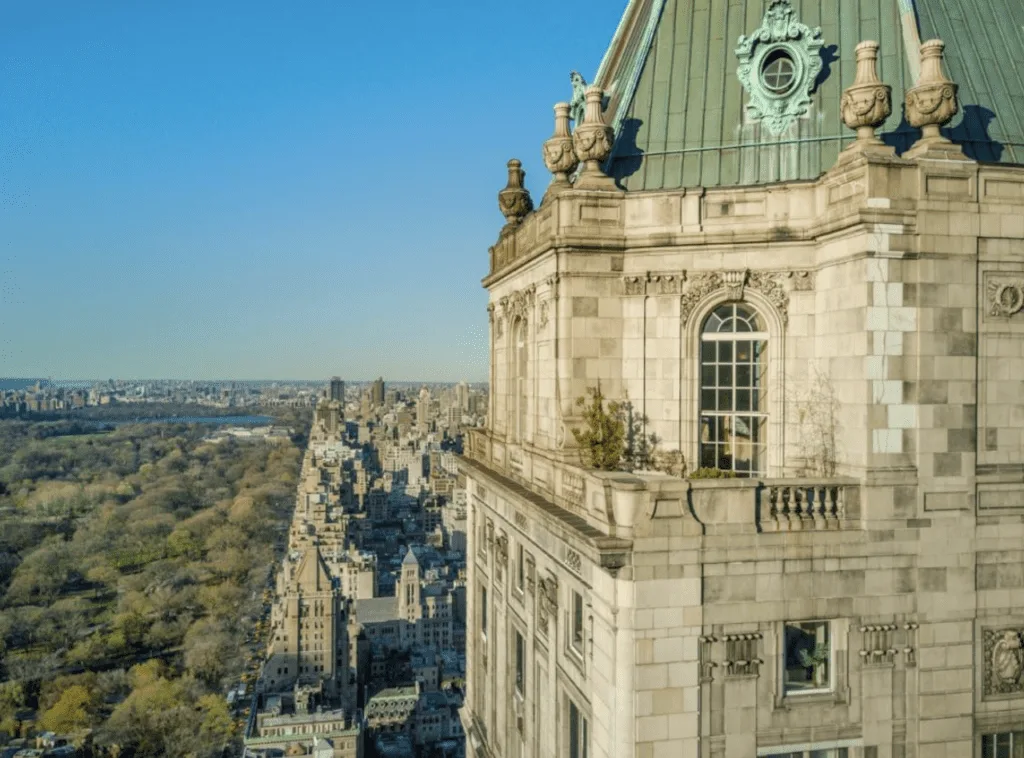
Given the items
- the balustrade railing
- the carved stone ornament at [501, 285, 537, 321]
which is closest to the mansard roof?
the carved stone ornament at [501, 285, 537, 321]

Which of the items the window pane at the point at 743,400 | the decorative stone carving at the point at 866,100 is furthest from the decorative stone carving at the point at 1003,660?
the decorative stone carving at the point at 866,100

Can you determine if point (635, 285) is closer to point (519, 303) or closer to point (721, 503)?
point (519, 303)

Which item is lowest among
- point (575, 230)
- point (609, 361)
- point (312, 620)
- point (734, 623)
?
point (312, 620)

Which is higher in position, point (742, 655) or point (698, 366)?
point (698, 366)

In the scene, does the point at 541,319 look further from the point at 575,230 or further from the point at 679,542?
the point at 679,542

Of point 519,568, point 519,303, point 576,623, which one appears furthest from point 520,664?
point 519,303

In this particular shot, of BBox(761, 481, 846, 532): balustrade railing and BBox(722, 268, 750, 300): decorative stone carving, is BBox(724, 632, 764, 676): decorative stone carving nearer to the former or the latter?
BBox(761, 481, 846, 532): balustrade railing

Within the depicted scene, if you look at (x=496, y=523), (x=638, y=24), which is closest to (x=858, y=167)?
(x=638, y=24)

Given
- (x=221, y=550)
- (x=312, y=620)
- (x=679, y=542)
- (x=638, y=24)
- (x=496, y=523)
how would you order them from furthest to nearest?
(x=221, y=550) → (x=312, y=620) → (x=496, y=523) → (x=638, y=24) → (x=679, y=542)
